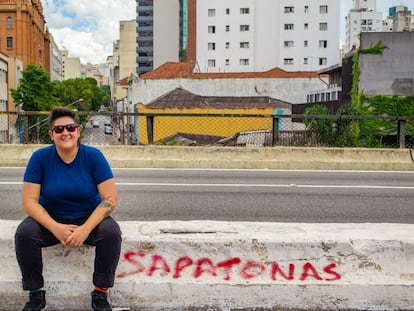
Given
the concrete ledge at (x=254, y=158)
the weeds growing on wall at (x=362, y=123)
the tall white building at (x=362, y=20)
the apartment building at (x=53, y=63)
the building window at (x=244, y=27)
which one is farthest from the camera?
the tall white building at (x=362, y=20)

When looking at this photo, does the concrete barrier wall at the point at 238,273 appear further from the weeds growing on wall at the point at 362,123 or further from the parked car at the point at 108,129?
the parked car at the point at 108,129

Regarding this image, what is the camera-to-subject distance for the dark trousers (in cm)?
395

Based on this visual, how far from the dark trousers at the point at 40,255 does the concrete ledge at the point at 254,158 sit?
9.77 meters

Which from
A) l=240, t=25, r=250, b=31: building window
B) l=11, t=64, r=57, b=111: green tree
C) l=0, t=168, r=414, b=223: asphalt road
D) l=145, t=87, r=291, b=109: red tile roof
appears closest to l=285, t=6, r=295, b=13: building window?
l=240, t=25, r=250, b=31: building window

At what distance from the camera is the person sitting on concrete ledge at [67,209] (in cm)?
396

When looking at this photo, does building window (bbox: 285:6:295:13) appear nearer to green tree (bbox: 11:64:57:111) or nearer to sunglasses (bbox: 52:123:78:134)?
green tree (bbox: 11:64:57:111)

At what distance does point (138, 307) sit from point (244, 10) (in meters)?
82.1

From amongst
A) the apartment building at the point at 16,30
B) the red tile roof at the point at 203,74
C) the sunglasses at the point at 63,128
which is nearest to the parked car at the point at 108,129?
the apartment building at the point at 16,30

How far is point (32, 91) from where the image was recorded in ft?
228

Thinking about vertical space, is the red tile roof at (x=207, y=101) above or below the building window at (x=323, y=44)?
below

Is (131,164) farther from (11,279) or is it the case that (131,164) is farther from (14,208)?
(11,279)

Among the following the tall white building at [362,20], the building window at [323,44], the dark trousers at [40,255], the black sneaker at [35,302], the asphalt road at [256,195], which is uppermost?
the tall white building at [362,20]

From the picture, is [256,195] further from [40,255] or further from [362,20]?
[362,20]

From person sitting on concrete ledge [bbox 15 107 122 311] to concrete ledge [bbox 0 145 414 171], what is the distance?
30.5 feet
